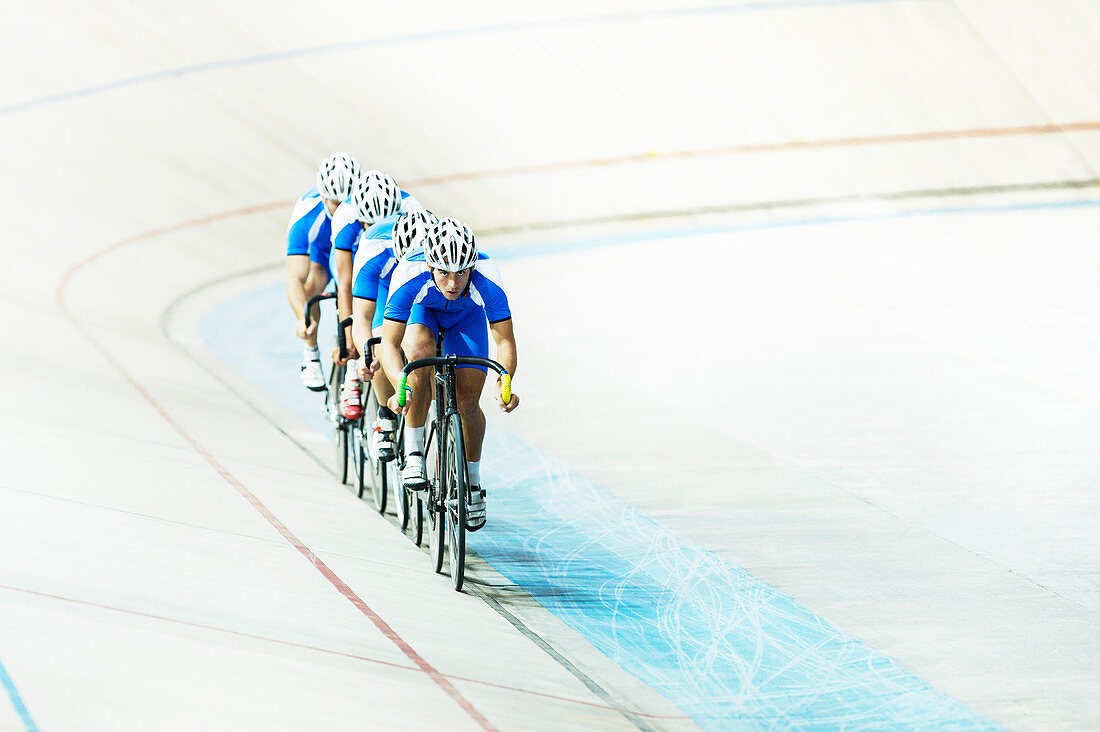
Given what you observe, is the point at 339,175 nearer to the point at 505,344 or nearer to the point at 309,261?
the point at 309,261

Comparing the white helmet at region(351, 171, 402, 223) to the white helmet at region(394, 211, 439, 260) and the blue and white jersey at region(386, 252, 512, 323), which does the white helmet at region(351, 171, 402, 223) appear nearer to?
the white helmet at region(394, 211, 439, 260)

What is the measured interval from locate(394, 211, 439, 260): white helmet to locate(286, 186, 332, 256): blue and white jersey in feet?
4.36

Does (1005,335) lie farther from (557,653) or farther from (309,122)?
(309,122)

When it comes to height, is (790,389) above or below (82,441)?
above

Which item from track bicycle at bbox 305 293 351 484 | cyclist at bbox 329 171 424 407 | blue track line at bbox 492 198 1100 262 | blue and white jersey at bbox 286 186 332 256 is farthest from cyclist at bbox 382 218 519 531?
blue track line at bbox 492 198 1100 262

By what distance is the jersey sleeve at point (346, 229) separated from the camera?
5.21 metres

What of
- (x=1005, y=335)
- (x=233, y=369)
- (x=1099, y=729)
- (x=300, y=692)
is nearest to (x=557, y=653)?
(x=300, y=692)

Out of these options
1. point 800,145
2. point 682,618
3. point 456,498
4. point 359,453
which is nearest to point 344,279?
point 359,453

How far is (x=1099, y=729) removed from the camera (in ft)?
10.6

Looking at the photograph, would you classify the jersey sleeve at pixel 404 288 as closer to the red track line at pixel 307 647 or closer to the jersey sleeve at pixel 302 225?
the red track line at pixel 307 647

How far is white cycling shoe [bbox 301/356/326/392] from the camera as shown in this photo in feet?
18.5

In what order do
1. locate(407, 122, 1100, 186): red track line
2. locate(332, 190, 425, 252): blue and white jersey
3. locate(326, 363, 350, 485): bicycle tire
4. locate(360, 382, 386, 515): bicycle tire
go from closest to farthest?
locate(360, 382, 386, 515): bicycle tire
locate(332, 190, 425, 252): blue and white jersey
locate(326, 363, 350, 485): bicycle tire
locate(407, 122, 1100, 186): red track line

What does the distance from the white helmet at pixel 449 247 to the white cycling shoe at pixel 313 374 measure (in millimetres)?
1808

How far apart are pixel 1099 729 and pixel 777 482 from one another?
7.48 ft
